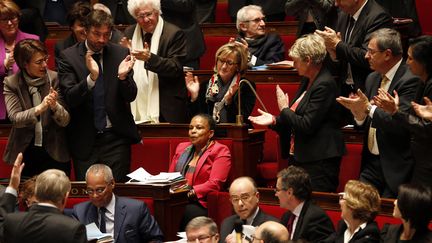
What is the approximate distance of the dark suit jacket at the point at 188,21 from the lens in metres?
6.34

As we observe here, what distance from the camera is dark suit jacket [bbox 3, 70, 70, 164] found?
495cm

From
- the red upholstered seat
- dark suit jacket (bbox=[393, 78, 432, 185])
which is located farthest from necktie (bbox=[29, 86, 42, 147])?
the red upholstered seat

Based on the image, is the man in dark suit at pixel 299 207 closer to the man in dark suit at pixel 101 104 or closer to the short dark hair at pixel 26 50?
the man in dark suit at pixel 101 104

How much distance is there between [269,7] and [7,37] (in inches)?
82.9

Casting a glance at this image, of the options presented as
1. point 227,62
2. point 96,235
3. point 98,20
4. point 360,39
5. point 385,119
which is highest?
point 98,20


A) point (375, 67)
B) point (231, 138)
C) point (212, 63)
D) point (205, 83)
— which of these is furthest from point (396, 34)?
point (212, 63)

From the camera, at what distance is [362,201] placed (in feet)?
13.0

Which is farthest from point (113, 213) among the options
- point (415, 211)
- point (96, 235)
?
point (415, 211)

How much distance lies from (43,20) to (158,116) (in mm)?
1480

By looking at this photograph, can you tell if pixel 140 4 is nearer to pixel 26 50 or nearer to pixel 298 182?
pixel 26 50

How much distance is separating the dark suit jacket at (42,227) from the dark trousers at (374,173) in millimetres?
1310

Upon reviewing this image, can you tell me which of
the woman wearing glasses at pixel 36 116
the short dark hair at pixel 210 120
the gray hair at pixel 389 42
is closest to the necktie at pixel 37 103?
the woman wearing glasses at pixel 36 116

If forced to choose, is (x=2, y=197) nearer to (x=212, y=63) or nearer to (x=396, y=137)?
(x=396, y=137)

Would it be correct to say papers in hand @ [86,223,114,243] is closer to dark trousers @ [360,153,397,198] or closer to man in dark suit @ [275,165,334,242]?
man in dark suit @ [275,165,334,242]
